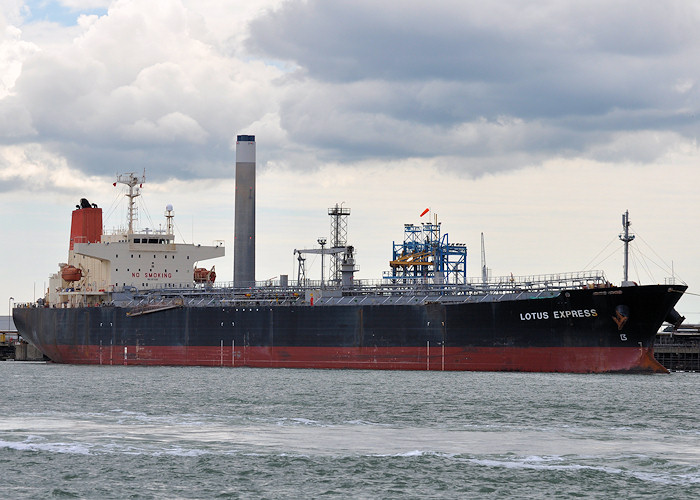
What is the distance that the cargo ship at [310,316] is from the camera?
42656mm

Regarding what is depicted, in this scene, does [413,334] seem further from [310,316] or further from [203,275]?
[203,275]

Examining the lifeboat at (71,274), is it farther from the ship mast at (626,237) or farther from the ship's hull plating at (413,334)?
the ship mast at (626,237)

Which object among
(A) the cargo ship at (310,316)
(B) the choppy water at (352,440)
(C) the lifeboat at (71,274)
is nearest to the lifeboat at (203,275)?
(A) the cargo ship at (310,316)

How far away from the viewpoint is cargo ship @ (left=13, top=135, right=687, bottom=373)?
140ft

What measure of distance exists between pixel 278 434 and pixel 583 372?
69.4 feet

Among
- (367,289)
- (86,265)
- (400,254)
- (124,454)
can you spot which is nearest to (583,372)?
(367,289)

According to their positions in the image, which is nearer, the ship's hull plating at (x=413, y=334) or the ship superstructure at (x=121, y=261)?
the ship's hull plating at (x=413, y=334)

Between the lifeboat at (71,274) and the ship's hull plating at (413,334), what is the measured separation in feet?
21.0

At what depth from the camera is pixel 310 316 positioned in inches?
1881

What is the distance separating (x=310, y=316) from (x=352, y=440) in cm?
2323

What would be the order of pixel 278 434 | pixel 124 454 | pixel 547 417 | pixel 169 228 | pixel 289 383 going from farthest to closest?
1. pixel 169 228
2. pixel 289 383
3. pixel 547 417
4. pixel 278 434
5. pixel 124 454

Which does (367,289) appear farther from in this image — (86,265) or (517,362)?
(86,265)

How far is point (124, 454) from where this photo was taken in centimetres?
2261

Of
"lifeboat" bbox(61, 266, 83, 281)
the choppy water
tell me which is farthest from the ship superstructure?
the choppy water
